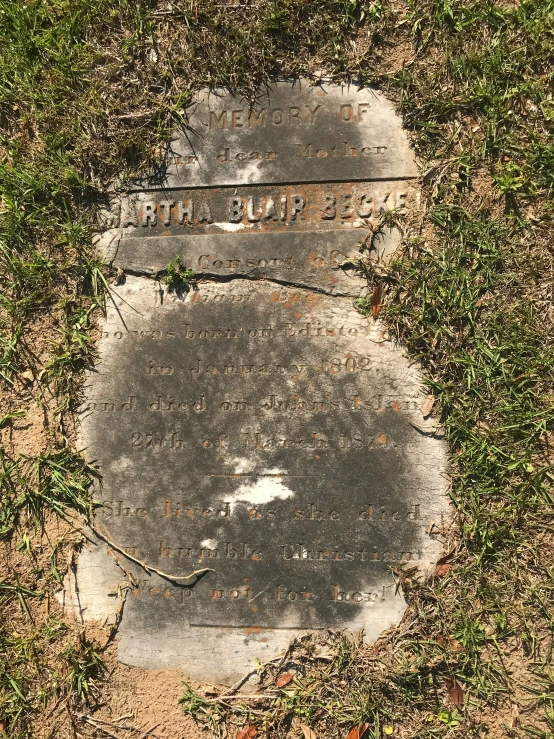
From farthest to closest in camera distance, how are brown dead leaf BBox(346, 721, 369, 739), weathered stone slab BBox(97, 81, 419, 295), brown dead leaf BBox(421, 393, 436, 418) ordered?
weathered stone slab BBox(97, 81, 419, 295)
brown dead leaf BBox(421, 393, 436, 418)
brown dead leaf BBox(346, 721, 369, 739)

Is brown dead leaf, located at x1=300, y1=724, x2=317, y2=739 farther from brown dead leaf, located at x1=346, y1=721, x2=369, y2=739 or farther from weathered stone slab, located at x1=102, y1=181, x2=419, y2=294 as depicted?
weathered stone slab, located at x1=102, y1=181, x2=419, y2=294

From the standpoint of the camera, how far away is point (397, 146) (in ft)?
9.66

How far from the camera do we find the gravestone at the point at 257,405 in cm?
278

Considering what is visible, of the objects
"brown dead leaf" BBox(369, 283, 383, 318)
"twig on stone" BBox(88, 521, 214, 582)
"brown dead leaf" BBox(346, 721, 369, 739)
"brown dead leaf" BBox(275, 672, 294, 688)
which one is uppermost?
"brown dead leaf" BBox(369, 283, 383, 318)

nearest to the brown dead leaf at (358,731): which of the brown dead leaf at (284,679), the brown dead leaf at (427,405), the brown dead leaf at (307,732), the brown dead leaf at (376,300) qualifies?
the brown dead leaf at (307,732)

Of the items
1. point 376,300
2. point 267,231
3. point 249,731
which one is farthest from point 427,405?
point 249,731

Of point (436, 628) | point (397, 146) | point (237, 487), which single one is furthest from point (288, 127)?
point (436, 628)

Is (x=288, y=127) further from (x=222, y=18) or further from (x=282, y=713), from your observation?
(x=282, y=713)

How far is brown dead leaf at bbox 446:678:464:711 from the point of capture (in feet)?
8.87

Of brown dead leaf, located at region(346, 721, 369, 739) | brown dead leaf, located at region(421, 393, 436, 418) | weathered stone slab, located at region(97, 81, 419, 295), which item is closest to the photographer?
brown dead leaf, located at region(346, 721, 369, 739)

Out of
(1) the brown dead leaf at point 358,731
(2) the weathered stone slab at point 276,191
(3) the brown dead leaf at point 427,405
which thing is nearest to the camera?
(1) the brown dead leaf at point 358,731

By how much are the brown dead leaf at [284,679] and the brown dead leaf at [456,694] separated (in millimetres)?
783

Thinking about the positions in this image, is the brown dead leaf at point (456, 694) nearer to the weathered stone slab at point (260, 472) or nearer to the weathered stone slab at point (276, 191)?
the weathered stone slab at point (260, 472)

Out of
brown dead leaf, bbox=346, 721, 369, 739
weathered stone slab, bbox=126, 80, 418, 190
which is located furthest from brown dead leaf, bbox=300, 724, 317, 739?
weathered stone slab, bbox=126, 80, 418, 190
